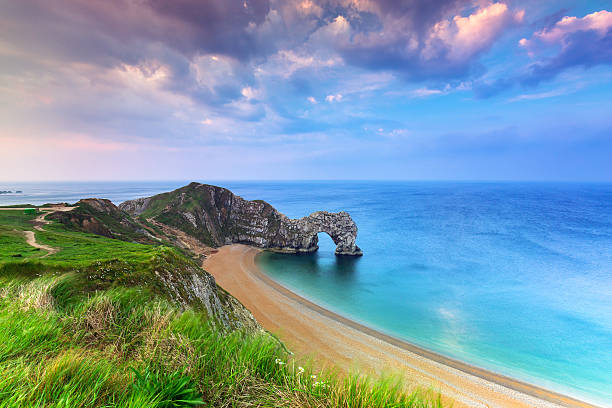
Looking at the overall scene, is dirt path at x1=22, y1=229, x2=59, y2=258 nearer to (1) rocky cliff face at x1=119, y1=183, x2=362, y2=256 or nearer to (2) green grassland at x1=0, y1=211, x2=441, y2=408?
(2) green grassland at x1=0, y1=211, x2=441, y2=408

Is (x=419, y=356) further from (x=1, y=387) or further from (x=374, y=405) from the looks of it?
(x=1, y=387)

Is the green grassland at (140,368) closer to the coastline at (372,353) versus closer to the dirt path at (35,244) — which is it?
the coastline at (372,353)

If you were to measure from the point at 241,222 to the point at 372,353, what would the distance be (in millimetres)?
48024

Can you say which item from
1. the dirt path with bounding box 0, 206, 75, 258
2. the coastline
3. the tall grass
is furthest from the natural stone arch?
the tall grass

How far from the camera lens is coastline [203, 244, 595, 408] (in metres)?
20.4

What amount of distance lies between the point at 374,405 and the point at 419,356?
90.5ft

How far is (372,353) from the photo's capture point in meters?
24.7

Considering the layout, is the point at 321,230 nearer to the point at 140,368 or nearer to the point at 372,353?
the point at 372,353

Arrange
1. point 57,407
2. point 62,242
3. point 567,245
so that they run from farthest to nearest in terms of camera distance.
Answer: point 567,245 → point 62,242 → point 57,407

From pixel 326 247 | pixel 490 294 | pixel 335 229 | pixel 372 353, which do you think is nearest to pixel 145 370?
pixel 372 353

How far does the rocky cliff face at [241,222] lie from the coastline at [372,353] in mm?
22896

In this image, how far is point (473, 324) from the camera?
32.5 m

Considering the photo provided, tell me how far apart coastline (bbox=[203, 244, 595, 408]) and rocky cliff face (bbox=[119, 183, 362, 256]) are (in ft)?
75.1


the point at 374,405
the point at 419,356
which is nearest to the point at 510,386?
the point at 419,356
